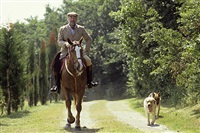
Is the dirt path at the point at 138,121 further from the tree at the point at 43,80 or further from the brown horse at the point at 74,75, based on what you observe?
the tree at the point at 43,80

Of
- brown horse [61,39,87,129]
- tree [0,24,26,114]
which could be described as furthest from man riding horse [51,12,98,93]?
Result: tree [0,24,26,114]

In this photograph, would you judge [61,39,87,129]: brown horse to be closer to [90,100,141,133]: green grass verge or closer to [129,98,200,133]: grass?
[90,100,141,133]: green grass verge

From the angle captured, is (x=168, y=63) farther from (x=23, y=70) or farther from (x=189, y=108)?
(x=23, y=70)

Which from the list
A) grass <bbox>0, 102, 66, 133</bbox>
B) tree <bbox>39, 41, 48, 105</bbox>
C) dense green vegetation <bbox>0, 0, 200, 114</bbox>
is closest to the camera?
grass <bbox>0, 102, 66, 133</bbox>

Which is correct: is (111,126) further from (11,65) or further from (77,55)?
(11,65)

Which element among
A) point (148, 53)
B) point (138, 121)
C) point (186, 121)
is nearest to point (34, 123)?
point (138, 121)

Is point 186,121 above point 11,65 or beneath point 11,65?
beneath

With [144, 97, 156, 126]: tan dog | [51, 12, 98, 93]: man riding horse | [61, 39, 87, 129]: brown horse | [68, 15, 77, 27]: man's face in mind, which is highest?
[68, 15, 77, 27]: man's face

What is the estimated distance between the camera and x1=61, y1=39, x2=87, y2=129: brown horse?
1230cm

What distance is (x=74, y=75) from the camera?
42.5 ft

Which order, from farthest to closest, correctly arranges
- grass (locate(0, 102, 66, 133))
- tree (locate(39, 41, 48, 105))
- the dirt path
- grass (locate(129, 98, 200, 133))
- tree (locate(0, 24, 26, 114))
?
tree (locate(39, 41, 48, 105)), tree (locate(0, 24, 26, 114)), grass (locate(129, 98, 200, 133)), the dirt path, grass (locate(0, 102, 66, 133))

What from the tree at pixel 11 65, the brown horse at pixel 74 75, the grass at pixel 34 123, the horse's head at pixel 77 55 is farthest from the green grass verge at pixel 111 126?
the tree at pixel 11 65

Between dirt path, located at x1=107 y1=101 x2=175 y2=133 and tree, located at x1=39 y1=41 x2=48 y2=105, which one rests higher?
tree, located at x1=39 y1=41 x2=48 y2=105

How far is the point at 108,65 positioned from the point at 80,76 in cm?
5057
